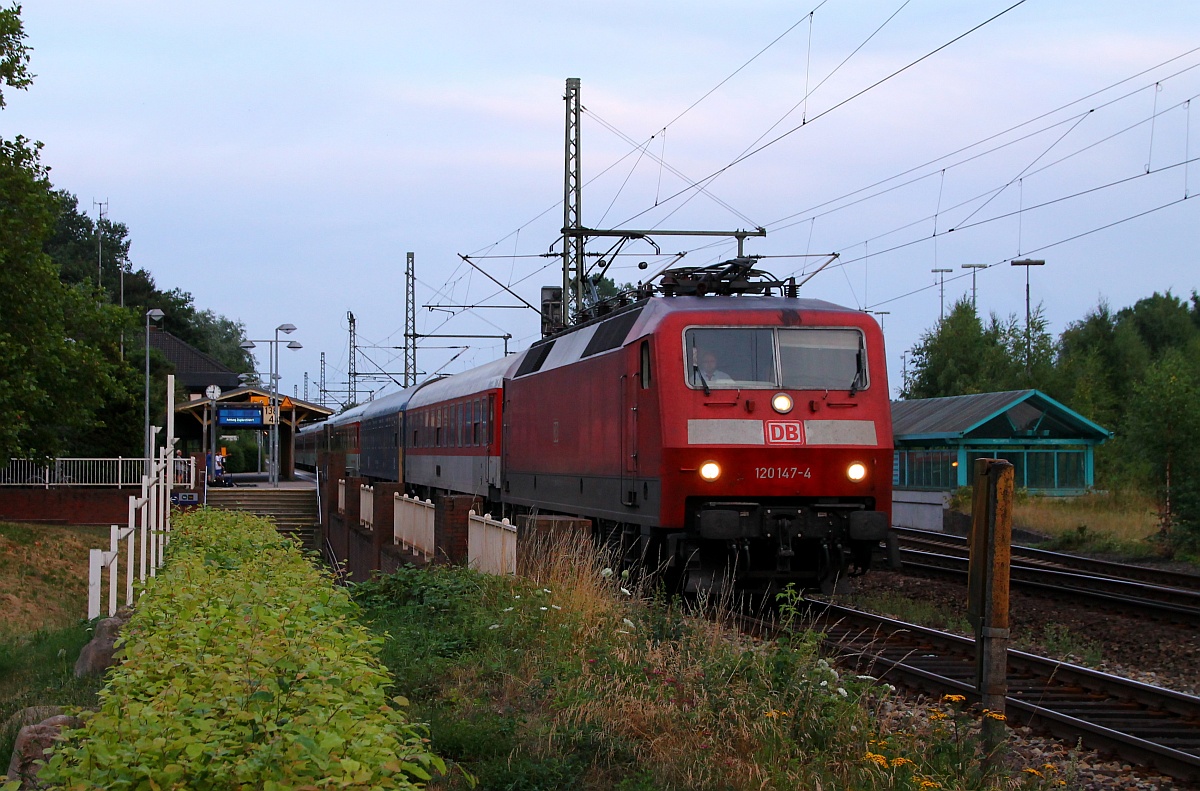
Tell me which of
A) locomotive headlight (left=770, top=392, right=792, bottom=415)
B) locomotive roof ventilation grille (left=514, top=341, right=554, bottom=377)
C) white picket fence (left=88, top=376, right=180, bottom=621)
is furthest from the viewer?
locomotive roof ventilation grille (left=514, top=341, right=554, bottom=377)

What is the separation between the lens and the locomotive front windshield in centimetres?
1251

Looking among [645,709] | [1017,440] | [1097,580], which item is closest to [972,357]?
[1017,440]

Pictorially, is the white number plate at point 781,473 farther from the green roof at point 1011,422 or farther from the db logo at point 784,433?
the green roof at point 1011,422

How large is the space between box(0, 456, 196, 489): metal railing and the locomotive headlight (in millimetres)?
29311

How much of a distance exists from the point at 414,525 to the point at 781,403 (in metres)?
8.51

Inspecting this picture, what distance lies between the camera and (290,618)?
704cm

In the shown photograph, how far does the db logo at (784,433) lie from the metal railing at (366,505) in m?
13.1

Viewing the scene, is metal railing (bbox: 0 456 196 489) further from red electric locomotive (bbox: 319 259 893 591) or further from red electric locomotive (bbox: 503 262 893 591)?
red electric locomotive (bbox: 503 262 893 591)

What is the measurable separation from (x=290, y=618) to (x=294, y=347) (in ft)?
139

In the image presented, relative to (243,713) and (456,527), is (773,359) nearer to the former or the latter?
(456,527)

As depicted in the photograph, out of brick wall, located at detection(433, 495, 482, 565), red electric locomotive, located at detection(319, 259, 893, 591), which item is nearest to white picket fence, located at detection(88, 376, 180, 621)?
brick wall, located at detection(433, 495, 482, 565)

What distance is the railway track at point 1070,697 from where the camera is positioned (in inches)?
302

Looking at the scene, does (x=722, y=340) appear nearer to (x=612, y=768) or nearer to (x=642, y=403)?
(x=642, y=403)

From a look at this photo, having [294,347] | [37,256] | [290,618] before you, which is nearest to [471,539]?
[290,618]
